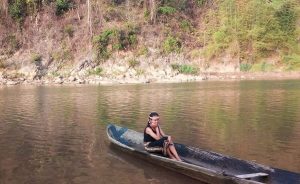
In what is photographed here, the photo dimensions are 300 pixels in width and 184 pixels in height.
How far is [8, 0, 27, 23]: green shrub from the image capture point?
5200 centimetres

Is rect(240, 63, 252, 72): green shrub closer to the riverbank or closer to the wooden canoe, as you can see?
the riverbank

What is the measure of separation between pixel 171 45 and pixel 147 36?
3.39 meters

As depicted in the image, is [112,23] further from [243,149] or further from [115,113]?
[243,149]

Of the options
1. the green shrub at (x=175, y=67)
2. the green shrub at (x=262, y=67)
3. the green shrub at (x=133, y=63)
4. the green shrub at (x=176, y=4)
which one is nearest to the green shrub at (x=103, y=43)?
the green shrub at (x=133, y=63)

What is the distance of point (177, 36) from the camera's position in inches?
2120

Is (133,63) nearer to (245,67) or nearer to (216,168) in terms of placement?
(245,67)

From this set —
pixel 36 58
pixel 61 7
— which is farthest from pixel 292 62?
pixel 36 58

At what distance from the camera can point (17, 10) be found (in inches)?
2047

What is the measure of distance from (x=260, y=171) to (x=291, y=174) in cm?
65

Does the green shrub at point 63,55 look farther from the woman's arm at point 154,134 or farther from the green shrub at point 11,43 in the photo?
the woman's arm at point 154,134

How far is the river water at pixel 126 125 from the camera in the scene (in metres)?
10.3

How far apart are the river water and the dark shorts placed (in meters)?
0.43

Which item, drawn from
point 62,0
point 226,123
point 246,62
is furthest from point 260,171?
point 62,0

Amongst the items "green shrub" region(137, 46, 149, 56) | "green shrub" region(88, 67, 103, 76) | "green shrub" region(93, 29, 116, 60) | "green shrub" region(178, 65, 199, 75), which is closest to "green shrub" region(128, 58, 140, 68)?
"green shrub" region(137, 46, 149, 56)
